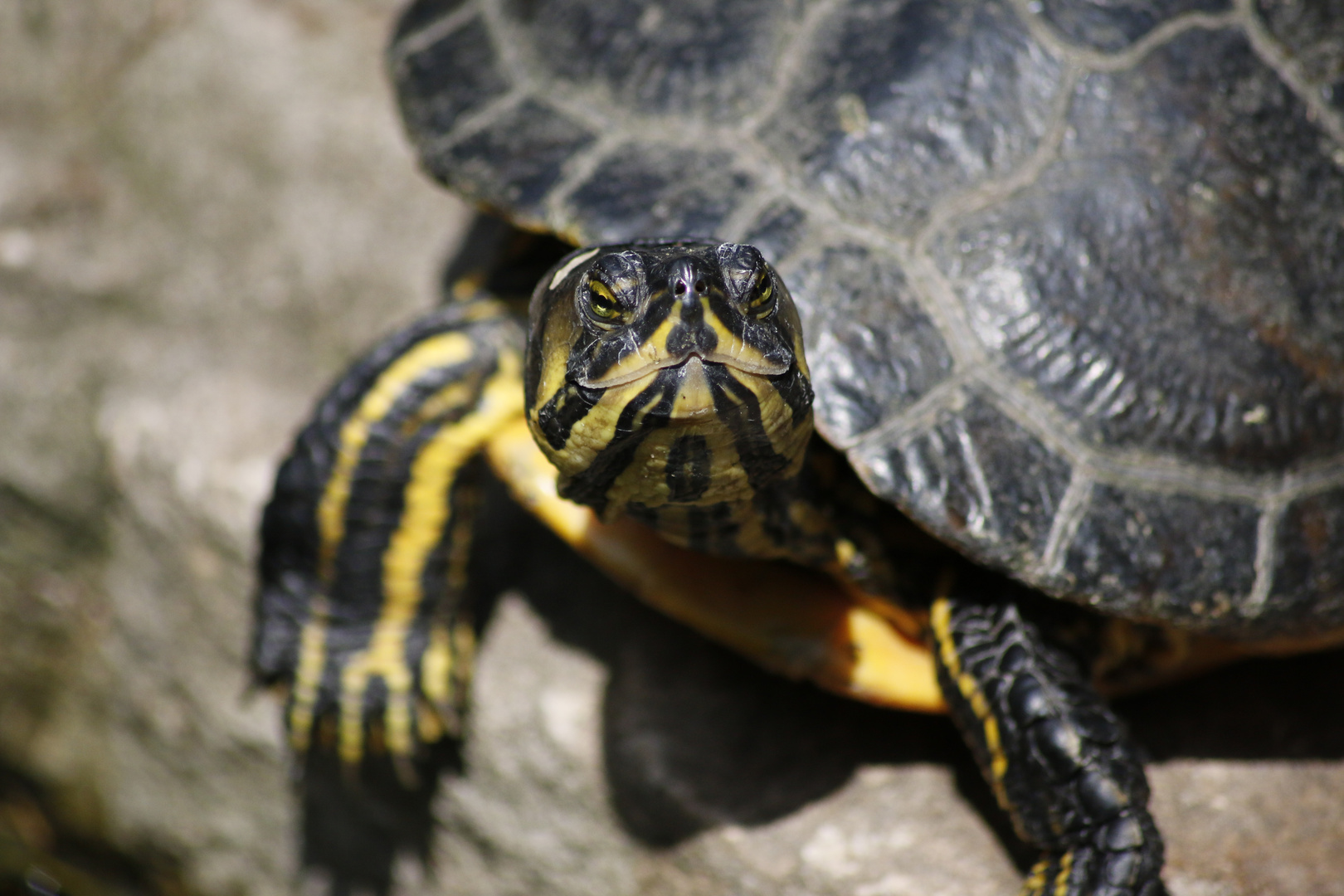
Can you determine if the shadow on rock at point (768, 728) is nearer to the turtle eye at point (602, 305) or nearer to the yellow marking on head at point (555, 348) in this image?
the yellow marking on head at point (555, 348)

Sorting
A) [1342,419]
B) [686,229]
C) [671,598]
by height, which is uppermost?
[686,229]

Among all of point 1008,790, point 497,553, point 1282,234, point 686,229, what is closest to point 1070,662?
point 1008,790

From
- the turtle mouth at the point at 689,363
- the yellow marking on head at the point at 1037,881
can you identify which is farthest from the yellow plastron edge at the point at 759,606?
the turtle mouth at the point at 689,363

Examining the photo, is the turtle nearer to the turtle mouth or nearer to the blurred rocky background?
the turtle mouth

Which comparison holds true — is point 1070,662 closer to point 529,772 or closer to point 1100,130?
point 1100,130

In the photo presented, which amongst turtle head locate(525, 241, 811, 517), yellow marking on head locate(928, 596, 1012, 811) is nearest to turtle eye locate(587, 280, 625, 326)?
turtle head locate(525, 241, 811, 517)

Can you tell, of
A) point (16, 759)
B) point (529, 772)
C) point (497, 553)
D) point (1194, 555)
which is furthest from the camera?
point (16, 759)

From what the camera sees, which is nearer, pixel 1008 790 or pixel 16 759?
pixel 1008 790

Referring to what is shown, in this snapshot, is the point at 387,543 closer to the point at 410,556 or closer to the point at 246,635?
the point at 410,556
